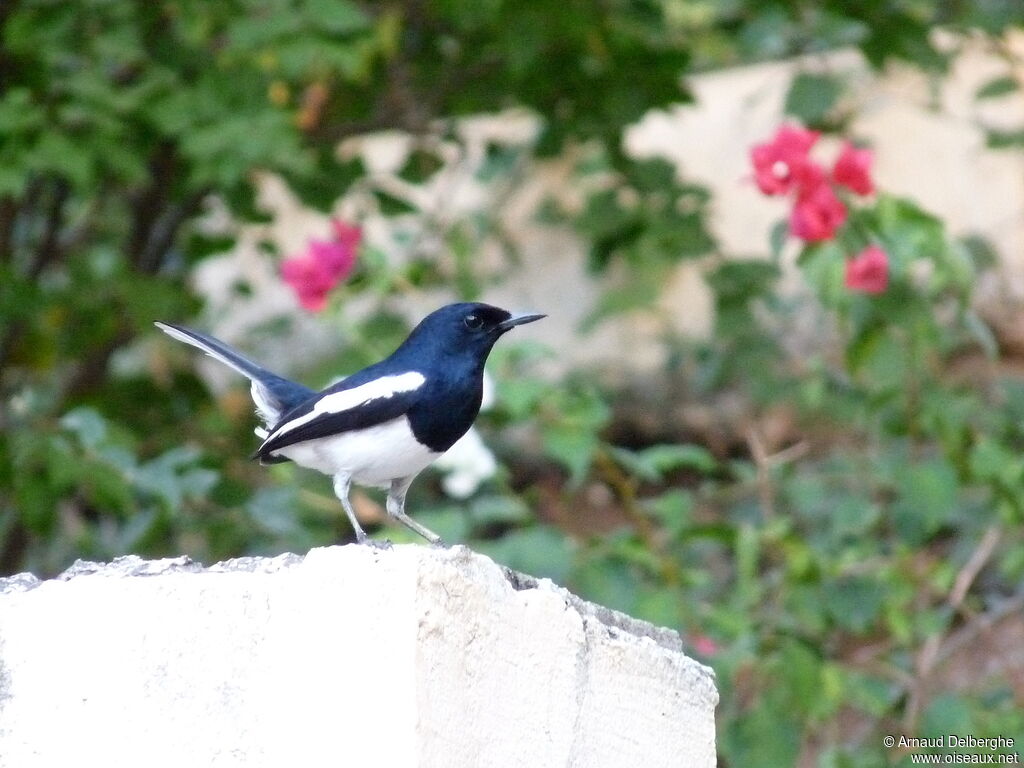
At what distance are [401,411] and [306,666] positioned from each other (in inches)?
50.2

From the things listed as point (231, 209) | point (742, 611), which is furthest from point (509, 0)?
point (742, 611)

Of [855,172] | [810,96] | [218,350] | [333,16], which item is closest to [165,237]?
[333,16]

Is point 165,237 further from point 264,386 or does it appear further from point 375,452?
point 375,452

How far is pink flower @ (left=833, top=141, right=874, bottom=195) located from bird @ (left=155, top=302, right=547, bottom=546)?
1.20m

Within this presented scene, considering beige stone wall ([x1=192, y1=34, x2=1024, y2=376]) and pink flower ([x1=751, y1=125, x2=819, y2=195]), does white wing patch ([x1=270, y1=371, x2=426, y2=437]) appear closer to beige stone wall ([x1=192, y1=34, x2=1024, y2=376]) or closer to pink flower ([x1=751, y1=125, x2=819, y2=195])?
pink flower ([x1=751, y1=125, x2=819, y2=195])

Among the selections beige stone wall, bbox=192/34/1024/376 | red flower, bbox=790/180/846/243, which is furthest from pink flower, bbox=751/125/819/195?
beige stone wall, bbox=192/34/1024/376

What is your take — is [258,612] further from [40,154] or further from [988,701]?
[988,701]

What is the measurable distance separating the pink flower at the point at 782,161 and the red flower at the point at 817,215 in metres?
0.05

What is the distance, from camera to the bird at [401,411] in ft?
10.7

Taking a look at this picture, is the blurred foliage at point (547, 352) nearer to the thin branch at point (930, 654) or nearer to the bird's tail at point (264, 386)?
the thin branch at point (930, 654)

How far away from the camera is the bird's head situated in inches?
132

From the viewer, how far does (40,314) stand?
4.98 m

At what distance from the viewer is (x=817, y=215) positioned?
4164 millimetres

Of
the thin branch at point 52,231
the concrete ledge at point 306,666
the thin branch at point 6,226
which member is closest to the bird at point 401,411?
the concrete ledge at point 306,666
